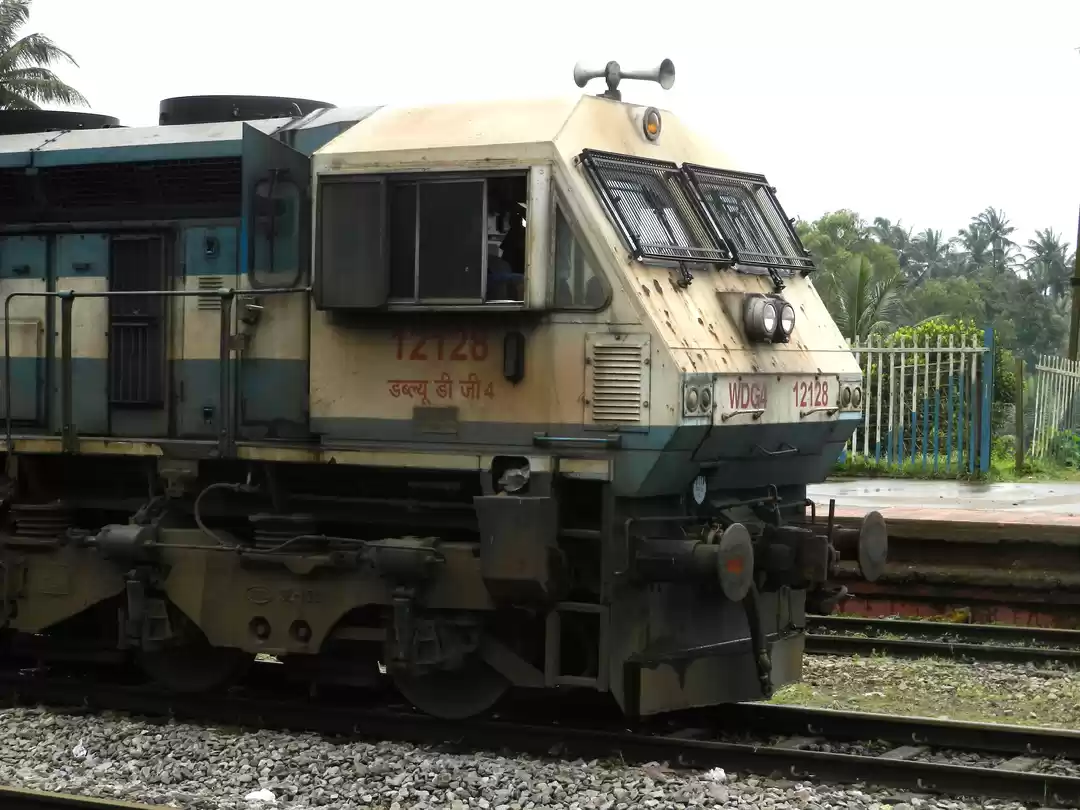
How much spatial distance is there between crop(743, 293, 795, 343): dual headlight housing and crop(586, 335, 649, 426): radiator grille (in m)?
0.94

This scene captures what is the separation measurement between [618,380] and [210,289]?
2.98m

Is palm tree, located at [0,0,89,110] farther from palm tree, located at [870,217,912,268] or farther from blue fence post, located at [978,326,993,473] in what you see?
palm tree, located at [870,217,912,268]

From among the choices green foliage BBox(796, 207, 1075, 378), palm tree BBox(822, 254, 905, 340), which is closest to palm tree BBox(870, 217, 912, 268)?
green foliage BBox(796, 207, 1075, 378)

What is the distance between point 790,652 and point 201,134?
16.1ft

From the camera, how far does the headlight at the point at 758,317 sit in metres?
7.99

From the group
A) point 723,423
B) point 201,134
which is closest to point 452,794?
point 723,423

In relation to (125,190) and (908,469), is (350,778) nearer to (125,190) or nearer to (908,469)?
(125,190)

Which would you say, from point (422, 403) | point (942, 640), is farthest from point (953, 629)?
point (422, 403)

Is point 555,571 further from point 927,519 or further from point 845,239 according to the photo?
point 845,239

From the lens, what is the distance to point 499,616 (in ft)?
26.1

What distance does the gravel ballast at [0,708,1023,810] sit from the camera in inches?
276

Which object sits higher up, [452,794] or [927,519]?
[927,519]

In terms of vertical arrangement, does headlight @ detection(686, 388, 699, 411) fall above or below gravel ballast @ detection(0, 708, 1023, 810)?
above

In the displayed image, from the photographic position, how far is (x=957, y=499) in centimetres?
1641
